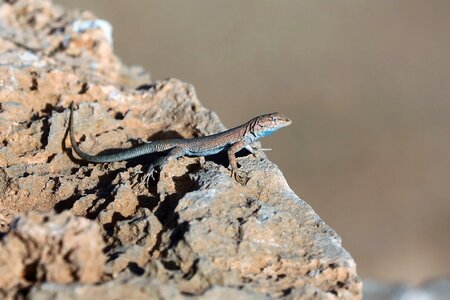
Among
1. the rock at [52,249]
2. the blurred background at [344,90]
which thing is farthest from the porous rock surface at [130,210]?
the blurred background at [344,90]

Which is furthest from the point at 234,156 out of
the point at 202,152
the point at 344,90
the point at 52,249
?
the point at 344,90

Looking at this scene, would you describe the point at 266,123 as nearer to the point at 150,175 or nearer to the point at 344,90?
the point at 150,175

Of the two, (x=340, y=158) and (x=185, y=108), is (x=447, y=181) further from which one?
(x=185, y=108)

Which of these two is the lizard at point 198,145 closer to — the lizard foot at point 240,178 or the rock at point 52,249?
the lizard foot at point 240,178

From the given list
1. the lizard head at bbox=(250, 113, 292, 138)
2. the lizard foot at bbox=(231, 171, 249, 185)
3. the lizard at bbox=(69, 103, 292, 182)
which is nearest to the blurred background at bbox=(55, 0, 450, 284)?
the lizard head at bbox=(250, 113, 292, 138)

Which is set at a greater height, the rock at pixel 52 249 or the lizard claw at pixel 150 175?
the lizard claw at pixel 150 175

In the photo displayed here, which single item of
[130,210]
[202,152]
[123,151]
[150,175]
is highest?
[202,152]
